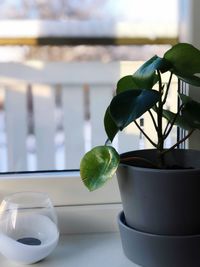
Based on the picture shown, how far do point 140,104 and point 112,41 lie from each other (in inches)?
15.2

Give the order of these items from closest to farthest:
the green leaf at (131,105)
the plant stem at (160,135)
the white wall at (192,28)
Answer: the green leaf at (131,105)
the plant stem at (160,135)
the white wall at (192,28)

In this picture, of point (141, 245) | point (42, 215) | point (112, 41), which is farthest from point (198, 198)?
point (112, 41)

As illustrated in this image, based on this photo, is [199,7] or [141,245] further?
[199,7]

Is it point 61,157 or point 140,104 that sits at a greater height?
point 140,104

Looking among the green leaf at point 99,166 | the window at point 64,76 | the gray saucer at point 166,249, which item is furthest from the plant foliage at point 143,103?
the window at point 64,76

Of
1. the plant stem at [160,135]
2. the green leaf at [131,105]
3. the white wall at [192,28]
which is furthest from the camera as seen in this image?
the white wall at [192,28]

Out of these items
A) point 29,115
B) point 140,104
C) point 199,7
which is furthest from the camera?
point 29,115

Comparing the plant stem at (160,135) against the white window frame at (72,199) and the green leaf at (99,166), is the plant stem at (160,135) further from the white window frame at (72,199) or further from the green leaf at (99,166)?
the white window frame at (72,199)

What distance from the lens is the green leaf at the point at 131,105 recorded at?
71 centimetres

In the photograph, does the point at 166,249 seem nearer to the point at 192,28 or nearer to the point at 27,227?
the point at 27,227

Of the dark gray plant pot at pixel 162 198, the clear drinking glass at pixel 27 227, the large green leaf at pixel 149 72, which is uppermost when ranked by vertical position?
the large green leaf at pixel 149 72

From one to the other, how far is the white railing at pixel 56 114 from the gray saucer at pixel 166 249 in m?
0.33

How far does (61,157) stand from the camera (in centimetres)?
111

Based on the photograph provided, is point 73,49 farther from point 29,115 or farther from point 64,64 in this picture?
point 29,115
